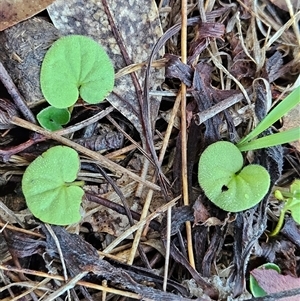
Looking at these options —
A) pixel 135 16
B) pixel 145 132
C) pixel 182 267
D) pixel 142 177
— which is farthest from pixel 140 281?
pixel 135 16

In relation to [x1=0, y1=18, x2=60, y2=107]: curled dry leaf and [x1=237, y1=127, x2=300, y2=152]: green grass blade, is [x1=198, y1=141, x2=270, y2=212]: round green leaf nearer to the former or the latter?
[x1=237, y1=127, x2=300, y2=152]: green grass blade

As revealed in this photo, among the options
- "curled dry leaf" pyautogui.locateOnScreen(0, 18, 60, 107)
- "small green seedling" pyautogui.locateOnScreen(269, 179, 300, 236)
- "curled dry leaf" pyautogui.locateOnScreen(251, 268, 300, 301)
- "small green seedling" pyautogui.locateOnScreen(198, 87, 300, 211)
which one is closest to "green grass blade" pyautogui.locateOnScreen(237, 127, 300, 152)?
"small green seedling" pyautogui.locateOnScreen(198, 87, 300, 211)

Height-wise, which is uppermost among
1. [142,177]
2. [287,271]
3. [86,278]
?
[142,177]

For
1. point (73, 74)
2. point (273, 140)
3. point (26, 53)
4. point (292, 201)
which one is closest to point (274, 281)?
point (292, 201)

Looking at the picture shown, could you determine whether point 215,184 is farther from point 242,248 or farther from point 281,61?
point 281,61

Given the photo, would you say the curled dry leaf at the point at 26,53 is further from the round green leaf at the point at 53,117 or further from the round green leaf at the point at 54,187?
the round green leaf at the point at 54,187
